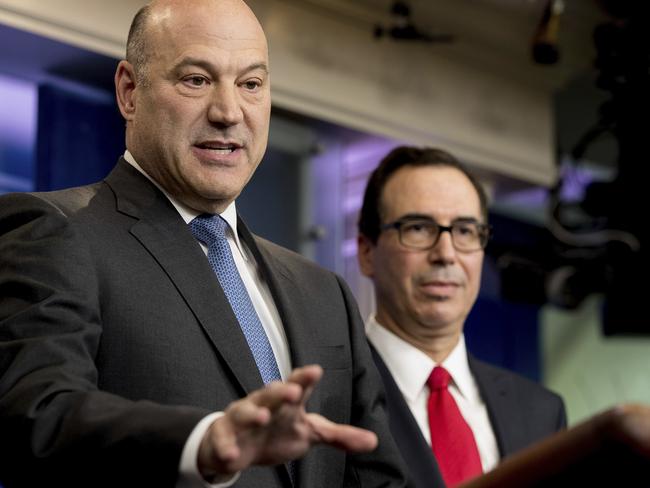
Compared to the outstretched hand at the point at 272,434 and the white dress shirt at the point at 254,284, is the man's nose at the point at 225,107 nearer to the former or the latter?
the white dress shirt at the point at 254,284

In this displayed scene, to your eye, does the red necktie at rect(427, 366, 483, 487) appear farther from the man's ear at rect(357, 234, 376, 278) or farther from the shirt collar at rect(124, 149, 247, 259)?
the shirt collar at rect(124, 149, 247, 259)

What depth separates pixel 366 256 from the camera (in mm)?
2688

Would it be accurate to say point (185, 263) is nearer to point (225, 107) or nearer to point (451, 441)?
point (225, 107)

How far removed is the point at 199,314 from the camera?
4.98ft

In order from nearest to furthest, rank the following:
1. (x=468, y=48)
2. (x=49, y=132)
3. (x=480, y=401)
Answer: (x=480, y=401) < (x=49, y=132) < (x=468, y=48)

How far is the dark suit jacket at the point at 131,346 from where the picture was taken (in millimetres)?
1256

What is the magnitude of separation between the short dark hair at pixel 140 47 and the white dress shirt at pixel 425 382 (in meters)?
0.98

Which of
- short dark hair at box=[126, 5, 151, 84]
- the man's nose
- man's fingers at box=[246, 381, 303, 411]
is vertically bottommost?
man's fingers at box=[246, 381, 303, 411]

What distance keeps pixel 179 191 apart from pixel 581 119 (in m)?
3.99

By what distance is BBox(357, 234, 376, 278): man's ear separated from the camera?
2.66m

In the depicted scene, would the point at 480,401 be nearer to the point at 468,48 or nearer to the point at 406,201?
the point at 406,201

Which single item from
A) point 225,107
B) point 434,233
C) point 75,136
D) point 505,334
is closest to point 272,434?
point 225,107

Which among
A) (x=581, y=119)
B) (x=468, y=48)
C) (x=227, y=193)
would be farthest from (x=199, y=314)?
(x=581, y=119)

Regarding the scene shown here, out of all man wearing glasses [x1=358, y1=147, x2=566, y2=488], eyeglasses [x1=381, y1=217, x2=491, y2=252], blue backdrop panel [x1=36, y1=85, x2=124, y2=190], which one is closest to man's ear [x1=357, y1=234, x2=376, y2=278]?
man wearing glasses [x1=358, y1=147, x2=566, y2=488]
